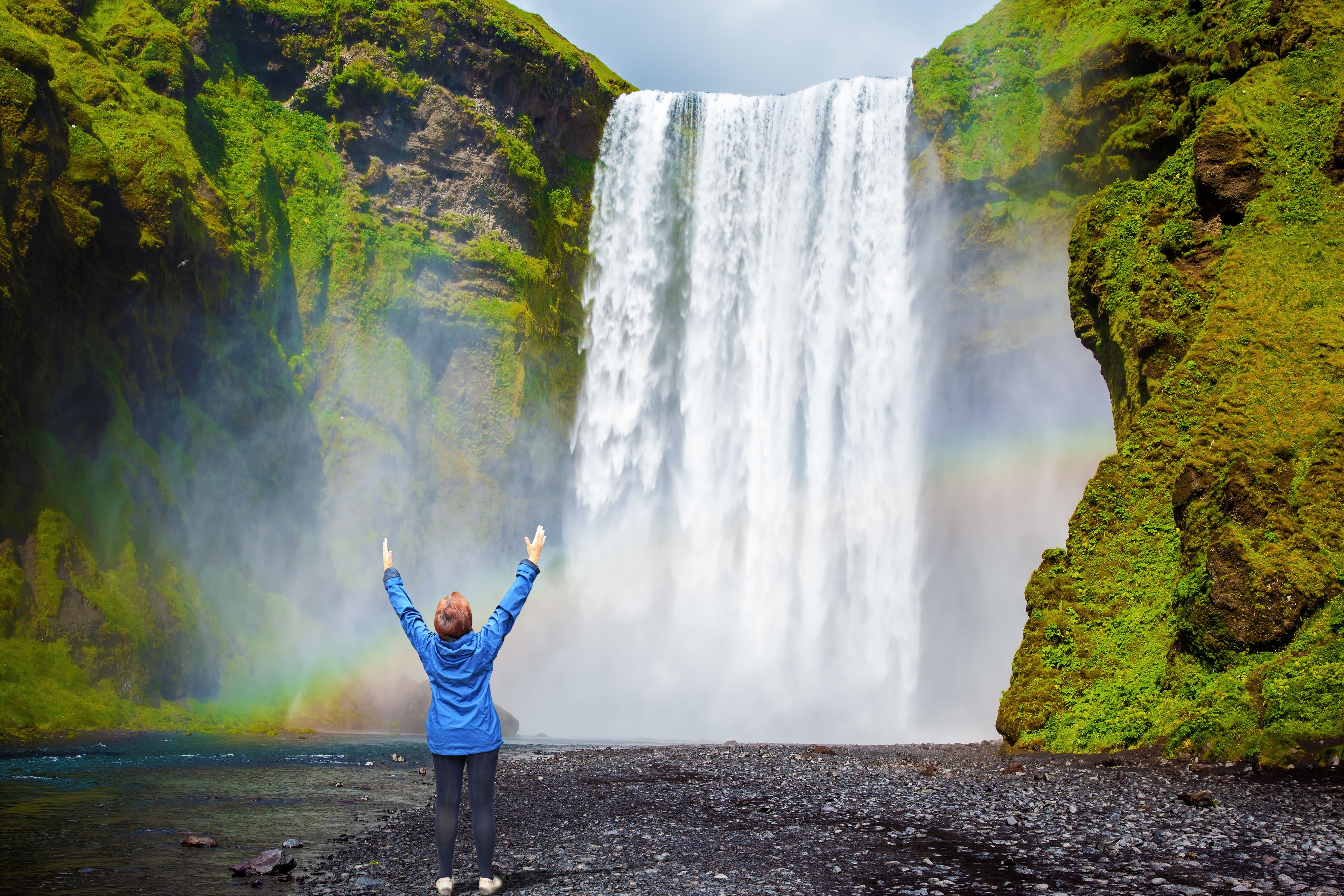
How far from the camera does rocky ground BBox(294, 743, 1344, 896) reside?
20.0 feet

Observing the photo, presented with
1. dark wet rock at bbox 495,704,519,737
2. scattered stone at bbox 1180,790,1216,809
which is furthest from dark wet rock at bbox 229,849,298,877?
dark wet rock at bbox 495,704,519,737

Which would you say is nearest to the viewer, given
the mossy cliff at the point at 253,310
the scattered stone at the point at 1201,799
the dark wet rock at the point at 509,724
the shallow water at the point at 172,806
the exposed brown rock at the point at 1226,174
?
the shallow water at the point at 172,806

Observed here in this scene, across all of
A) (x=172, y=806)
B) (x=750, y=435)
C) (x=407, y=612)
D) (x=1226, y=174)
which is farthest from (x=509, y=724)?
(x=407, y=612)

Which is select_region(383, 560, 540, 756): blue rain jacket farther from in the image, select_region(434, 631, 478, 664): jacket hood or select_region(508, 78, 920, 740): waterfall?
select_region(508, 78, 920, 740): waterfall

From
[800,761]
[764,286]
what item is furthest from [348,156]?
[800,761]

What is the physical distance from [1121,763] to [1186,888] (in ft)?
19.5

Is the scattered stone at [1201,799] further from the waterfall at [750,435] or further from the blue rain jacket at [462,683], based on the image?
the waterfall at [750,435]

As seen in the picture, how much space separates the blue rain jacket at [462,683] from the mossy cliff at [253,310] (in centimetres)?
2082

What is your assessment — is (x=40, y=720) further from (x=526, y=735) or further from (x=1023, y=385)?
(x=1023, y=385)

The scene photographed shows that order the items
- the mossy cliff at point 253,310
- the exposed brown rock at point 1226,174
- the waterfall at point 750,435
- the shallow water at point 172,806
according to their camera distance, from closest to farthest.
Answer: the shallow water at point 172,806 < the exposed brown rock at point 1226,174 < the mossy cliff at point 253,310 < the waterfall at point 750,435

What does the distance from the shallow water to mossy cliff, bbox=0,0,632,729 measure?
6799 mm

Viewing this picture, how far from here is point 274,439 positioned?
119ft

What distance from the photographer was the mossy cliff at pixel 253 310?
25.4 metres

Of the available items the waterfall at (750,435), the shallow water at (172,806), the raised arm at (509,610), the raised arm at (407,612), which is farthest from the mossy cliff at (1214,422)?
the waterfall at (750,435)
